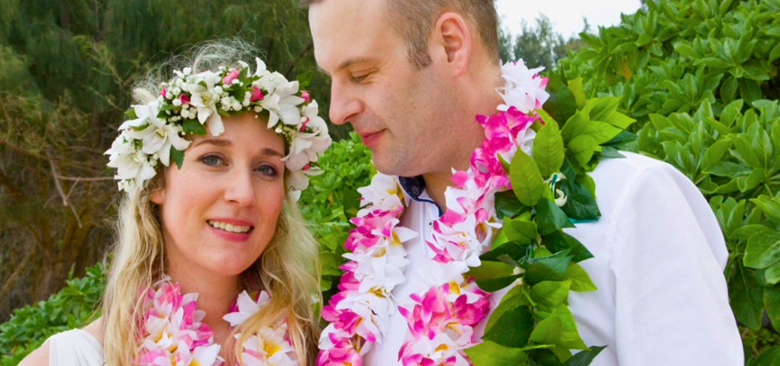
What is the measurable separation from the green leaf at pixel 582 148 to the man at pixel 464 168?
0.15ft

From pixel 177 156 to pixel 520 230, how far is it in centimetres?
110

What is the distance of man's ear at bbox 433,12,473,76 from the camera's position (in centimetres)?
218

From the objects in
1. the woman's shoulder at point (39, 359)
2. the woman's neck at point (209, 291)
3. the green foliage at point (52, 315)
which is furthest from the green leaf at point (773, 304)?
the green foliage at point (52, 315)

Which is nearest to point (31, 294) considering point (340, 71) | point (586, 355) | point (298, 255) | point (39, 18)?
point (39, 18)

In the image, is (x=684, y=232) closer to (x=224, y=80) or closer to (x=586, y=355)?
(x=586, y=355)

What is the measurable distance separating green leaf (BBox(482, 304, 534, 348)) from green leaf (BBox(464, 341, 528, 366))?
0.09 feet

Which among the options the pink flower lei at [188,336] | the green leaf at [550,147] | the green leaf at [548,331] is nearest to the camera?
the green leaf at [548,331]

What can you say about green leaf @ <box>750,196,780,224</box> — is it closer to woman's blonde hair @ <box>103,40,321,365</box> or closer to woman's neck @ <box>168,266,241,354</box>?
woman's blonde hair @ <box>103,40,321,365</box>

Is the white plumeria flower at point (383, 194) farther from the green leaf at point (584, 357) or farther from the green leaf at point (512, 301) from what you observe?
the green leaf at point (584, 357)

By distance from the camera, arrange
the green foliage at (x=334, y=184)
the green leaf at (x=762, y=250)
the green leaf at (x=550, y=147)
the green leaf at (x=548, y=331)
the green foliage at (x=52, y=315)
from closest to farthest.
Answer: the green leaf at (x=548, y=331)
the green leaf at (x=550, y=147)
the green leaf at (x=762, y=250)
the green foliage at (x=334, y=184)
the green foliage at (x=52, y=315)

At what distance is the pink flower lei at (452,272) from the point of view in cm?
201

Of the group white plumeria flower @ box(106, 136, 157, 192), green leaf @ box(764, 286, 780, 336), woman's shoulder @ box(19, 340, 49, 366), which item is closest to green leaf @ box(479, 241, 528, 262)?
green leaf @ box(764, 286, 780, 336)

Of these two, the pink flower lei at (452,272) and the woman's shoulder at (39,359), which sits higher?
the pink flower lei at (452,272)

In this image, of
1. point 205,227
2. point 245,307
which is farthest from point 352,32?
point 245,307
